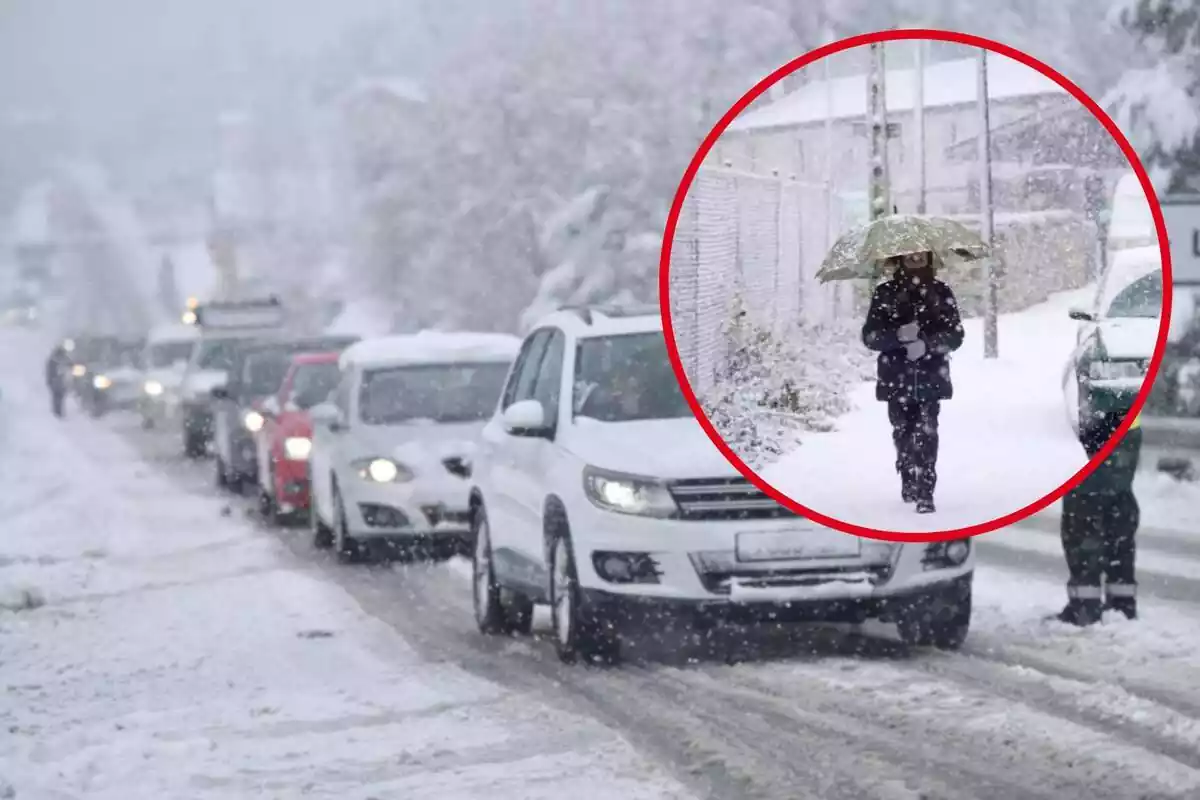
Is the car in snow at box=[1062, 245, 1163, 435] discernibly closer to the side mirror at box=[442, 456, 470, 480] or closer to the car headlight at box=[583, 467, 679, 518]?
the car headlight at box=[583, 467, 679, 518]

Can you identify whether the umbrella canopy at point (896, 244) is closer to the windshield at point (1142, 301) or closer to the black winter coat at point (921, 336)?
the black winter coat at point (921, 336)

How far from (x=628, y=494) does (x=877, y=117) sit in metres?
3.73

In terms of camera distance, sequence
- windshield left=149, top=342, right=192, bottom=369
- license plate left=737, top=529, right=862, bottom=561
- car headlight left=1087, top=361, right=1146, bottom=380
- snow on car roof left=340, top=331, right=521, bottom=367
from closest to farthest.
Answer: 1. car headlight left=1087, top=361, right=1146, bottom=380
2. license plate left=737, top=529, right=862, bottom=561
3. snow on car roof left=340, top=331, right=521, bottom=367
4. windshield left=149, top=342, right=192, bottom=369

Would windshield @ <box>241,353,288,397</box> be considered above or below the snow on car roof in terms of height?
below

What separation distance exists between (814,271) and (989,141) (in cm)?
44

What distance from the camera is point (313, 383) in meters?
14.9

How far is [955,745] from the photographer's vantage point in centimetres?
595

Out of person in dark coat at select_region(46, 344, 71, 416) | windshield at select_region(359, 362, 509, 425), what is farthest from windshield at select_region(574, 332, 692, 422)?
person in dark coat at select_region(46, 344, 71, 416)

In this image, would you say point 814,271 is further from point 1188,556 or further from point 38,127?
point 38,127

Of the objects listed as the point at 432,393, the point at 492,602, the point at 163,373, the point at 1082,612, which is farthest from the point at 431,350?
the point at 163,373

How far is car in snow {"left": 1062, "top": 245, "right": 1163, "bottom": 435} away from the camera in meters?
2.92

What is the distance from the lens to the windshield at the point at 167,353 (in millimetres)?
32750

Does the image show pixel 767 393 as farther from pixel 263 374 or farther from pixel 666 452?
pixel 263 374

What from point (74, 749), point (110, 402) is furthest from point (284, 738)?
point (110, 402)
